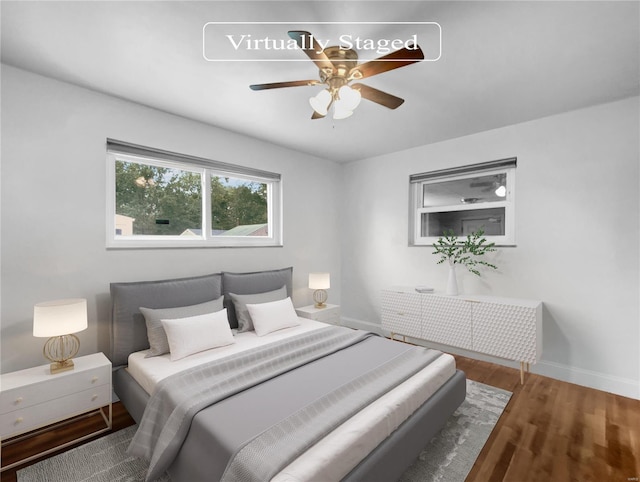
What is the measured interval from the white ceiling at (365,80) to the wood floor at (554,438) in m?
2.51

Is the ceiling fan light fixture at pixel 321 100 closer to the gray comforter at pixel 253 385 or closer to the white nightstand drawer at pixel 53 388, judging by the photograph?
the gray comforter at pixel 253 385

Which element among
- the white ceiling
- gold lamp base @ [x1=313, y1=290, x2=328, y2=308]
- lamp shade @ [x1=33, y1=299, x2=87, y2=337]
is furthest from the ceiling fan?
gold lamp base @ [x1=313, y1=290, x2=328, y2=308]

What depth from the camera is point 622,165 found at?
260 centimetres

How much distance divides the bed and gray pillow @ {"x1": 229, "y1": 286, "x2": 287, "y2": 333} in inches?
0.5

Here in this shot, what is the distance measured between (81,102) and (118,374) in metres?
2.14

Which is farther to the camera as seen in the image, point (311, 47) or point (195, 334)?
point (195, 334)

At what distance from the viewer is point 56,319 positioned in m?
1.95

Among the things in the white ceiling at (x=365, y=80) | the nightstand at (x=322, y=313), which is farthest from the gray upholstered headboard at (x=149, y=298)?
A: the white ceiling at (x=365, y=80)

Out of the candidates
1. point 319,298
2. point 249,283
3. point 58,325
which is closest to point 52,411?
point 58,325

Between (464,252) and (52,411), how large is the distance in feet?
12.1

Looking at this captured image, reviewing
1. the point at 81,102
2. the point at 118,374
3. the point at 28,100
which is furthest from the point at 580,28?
the point at 118,374

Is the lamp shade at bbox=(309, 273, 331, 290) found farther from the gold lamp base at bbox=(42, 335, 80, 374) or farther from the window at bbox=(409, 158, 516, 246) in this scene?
the gold lamp base at bbox=(42, 335, 80, 374)

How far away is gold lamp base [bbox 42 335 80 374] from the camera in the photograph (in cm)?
202

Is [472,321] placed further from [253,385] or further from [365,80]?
[365,80]
